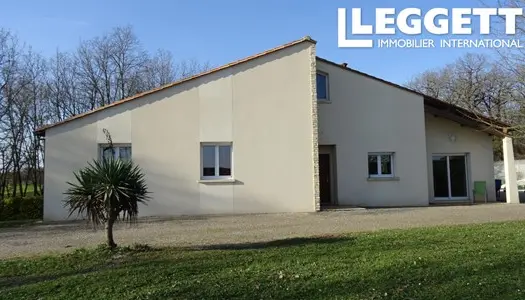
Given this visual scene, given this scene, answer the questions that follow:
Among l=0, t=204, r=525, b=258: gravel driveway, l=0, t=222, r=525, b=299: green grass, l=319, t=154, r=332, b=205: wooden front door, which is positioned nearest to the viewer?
l=0, t=222, r=525, b=299: green grass

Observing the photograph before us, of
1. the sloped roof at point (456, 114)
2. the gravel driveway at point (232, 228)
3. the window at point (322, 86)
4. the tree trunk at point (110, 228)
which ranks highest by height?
the window at point (322, 86)

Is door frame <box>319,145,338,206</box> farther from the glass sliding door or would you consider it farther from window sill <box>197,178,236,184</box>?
the glass sliding door

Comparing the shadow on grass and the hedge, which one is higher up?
the hedge

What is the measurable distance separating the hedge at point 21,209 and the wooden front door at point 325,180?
1121cm

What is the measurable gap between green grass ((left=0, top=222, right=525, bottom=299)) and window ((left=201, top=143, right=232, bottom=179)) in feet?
25.1

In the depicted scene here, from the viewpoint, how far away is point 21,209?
19375mm

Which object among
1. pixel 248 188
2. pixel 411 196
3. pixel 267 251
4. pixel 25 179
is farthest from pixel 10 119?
pixel 267 251

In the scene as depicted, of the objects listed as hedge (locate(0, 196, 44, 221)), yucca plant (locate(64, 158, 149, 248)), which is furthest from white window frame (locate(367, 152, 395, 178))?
hedge (locate(0, 196, 44, 221))

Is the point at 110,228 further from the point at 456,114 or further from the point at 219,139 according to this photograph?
the point at 456,114

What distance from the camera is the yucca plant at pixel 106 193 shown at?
8789mm

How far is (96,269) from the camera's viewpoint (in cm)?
774

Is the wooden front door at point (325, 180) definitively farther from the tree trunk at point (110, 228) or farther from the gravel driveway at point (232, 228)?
the tree trunk at point (110, 228)

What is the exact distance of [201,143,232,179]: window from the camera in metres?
17.2

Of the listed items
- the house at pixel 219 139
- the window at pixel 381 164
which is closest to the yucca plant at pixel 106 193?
the house at pixel 219 139
